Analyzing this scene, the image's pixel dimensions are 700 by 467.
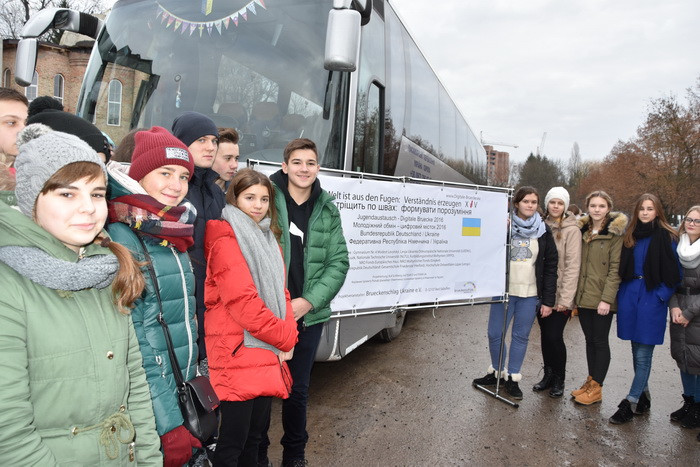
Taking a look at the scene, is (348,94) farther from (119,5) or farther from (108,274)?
(108,274)

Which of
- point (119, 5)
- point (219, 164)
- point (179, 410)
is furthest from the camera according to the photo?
point (119, 5)

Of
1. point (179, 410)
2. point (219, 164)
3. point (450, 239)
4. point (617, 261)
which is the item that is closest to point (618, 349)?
point (617, 261)

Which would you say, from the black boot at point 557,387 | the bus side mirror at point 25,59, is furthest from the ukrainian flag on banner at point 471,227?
the bus side mirror at point 25,59

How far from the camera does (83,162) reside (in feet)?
4.66

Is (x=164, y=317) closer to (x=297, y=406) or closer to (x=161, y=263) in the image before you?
(x=161, y=263)

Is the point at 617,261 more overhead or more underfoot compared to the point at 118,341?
more overhead

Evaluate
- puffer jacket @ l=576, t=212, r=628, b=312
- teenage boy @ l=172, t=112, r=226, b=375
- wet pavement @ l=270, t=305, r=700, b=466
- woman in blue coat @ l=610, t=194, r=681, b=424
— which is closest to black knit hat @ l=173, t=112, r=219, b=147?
teenage boy @ l=172, t=112, r=226, b=375

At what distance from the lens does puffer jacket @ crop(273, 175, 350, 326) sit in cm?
292

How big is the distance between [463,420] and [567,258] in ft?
6.12

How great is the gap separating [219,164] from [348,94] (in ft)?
5.16

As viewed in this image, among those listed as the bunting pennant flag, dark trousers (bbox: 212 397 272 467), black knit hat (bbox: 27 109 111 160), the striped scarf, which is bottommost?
dark trousers (bbox: 212 397 272 467)

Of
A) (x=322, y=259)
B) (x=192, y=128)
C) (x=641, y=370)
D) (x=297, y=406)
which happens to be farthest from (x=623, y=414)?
(x=192, y=128)

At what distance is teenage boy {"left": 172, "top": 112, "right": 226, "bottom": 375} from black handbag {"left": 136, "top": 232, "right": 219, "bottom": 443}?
1.68ft

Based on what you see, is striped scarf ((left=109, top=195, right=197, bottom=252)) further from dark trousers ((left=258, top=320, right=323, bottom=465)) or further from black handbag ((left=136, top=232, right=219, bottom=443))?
dark trousers ((left=258, top=320, right=323, bottom=465))
